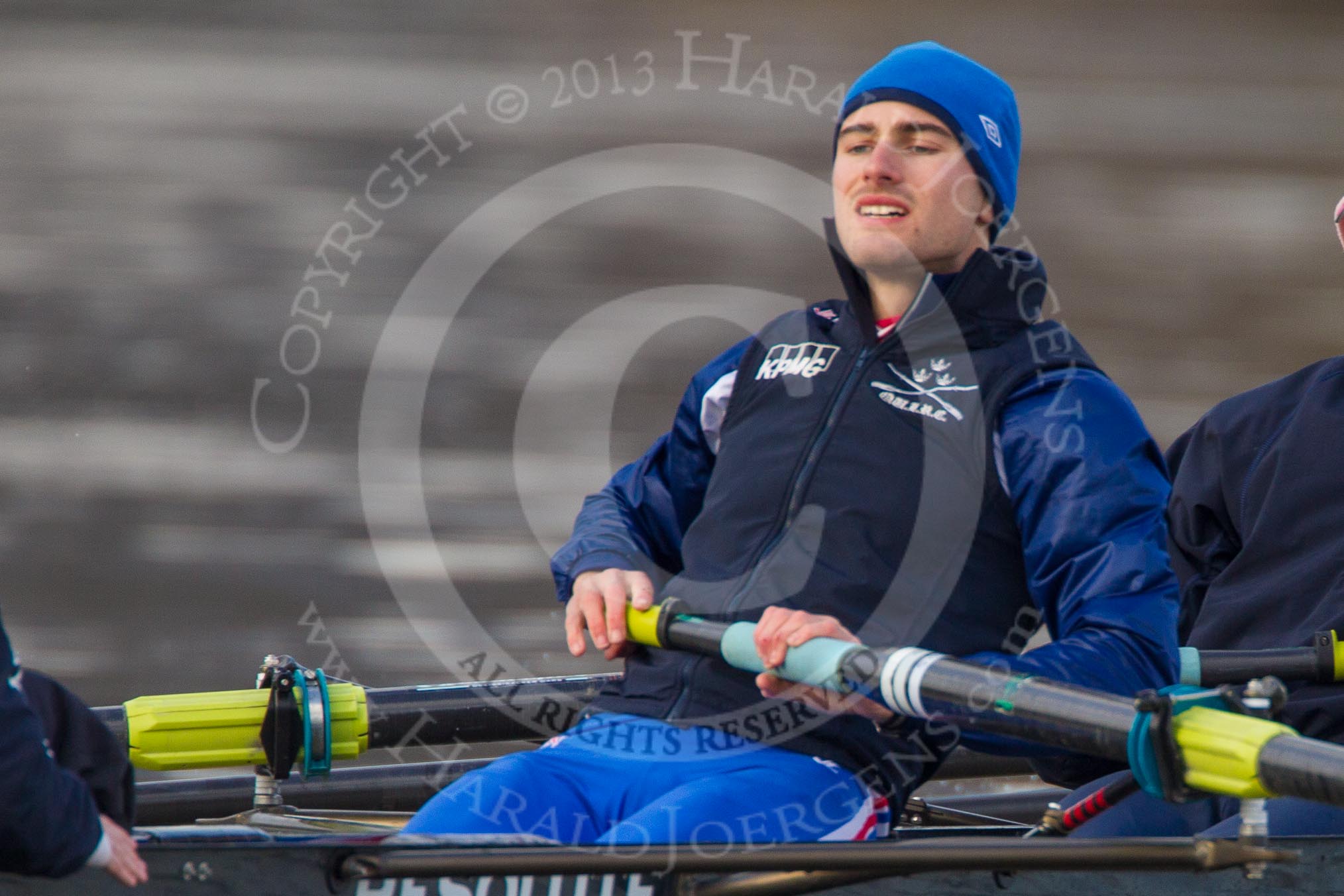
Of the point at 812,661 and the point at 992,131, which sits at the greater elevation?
the point at 992,131

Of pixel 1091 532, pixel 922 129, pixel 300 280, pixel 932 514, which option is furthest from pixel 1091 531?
pixel 300 280

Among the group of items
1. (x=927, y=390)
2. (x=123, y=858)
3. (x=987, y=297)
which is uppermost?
(x=987, y=297)

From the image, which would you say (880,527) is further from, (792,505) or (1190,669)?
(1190,669)

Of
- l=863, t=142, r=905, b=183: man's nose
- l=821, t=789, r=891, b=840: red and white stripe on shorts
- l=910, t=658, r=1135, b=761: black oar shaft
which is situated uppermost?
l=863, t=142, r=905, b=183: man's nose

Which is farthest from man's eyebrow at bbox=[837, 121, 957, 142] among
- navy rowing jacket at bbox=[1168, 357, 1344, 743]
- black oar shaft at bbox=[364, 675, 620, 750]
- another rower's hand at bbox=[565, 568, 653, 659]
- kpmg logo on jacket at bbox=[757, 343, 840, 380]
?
black oar shaft at bbox=[364, 675, 620, 750]

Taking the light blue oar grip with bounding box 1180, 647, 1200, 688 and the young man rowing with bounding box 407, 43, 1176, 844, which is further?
the light blue oar grip with bounding box 1180, 647, 1200, 688

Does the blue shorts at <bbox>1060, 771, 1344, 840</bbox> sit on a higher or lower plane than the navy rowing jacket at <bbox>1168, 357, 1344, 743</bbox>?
lower

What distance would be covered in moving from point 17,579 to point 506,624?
110 centimetres

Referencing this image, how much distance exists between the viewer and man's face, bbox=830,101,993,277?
1866 mm

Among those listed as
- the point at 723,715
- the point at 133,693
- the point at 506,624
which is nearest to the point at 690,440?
the point at 723,715

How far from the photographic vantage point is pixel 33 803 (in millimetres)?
1133

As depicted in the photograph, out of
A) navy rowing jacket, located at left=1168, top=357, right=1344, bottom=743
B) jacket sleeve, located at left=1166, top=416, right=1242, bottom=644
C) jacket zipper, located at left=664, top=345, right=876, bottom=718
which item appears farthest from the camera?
jacket sleeve, located at left=1166, top=416, right=1242, bottom=644

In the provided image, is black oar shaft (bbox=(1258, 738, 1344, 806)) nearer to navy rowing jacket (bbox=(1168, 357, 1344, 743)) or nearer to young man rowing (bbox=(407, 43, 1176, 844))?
young man rowing (bbox=(407, 43, 1176, 844))

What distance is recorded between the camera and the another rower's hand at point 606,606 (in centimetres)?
182
